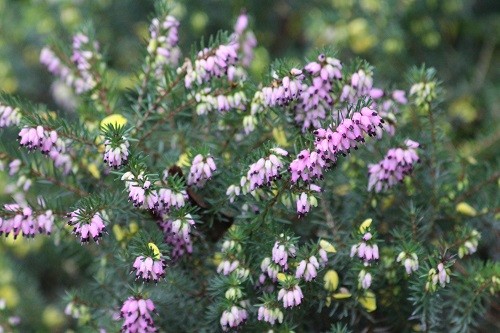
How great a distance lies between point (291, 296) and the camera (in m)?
1.88

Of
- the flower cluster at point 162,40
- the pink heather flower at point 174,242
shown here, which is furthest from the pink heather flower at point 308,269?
the flower cluster at point 162,40

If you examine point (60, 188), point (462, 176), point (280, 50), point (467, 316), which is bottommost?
point (467, 316)

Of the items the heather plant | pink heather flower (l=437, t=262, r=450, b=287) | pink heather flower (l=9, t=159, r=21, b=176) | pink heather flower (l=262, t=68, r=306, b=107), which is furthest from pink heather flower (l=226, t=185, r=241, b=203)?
pink heather flower (l=9, t=159, r=21, b=176)

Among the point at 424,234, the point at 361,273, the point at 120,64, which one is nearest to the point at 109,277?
the point at 361,273

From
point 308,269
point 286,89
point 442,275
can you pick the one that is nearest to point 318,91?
point 286,89

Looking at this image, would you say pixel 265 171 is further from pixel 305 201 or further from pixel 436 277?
pixel 436 277

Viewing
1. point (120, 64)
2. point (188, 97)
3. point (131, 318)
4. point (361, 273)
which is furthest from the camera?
point (120, 64)

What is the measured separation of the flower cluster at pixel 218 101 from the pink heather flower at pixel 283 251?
1.54ft

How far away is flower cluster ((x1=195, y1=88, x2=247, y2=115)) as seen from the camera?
2.15m

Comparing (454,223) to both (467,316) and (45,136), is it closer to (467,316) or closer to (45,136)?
(467,316)

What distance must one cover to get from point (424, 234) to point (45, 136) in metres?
1.22

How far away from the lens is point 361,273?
2020 millimetres

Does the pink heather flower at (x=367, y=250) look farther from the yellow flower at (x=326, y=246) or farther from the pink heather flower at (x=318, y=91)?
the pink heather flower at (x=318, y=91)

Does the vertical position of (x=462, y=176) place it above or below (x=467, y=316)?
above
